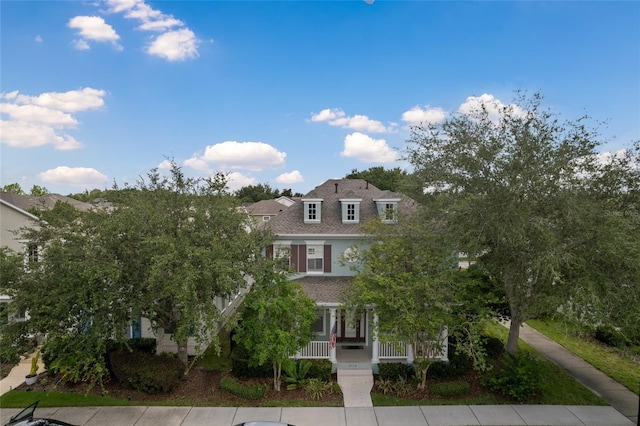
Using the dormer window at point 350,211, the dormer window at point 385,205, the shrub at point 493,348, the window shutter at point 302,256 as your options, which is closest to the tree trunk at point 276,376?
the window shutter at point 302,256

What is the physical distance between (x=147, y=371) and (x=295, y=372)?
5406 mm

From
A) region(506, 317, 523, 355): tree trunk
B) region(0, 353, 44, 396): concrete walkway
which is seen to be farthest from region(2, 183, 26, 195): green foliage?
region(506, 317, 523, 355): tree trunk

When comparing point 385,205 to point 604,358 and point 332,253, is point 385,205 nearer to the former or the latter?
point 332,253

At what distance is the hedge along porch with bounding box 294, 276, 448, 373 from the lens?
14945 millimetres

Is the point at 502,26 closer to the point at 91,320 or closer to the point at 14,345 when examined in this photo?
the point at 91,320

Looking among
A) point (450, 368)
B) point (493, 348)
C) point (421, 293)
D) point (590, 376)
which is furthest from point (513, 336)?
point (421, 293)

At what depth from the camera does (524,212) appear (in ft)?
40.0

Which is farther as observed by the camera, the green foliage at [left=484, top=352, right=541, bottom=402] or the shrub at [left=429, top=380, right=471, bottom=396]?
the shrub at [left=429, top=380, right=471, bottom=396]

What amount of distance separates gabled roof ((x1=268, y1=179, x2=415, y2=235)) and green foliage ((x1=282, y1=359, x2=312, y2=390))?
6.11 m

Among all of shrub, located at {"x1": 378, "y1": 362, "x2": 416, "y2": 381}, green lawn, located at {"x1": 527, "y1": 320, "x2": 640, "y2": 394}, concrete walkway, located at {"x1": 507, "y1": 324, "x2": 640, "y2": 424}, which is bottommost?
concrete walkway, located at {"x1": 507, "y1": 324, "x2": 640, "y2": 424}

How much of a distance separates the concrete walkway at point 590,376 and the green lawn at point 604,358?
29cm

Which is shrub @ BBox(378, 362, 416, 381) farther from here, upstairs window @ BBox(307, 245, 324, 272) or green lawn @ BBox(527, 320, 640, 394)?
green lawn @ BBox(527, 320, 640, 394)

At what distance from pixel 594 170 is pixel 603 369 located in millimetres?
9235

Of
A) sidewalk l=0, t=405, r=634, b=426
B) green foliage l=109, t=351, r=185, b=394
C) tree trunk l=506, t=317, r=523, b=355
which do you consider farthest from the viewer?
tree trunk l=506, t=317, r=523, b=355
